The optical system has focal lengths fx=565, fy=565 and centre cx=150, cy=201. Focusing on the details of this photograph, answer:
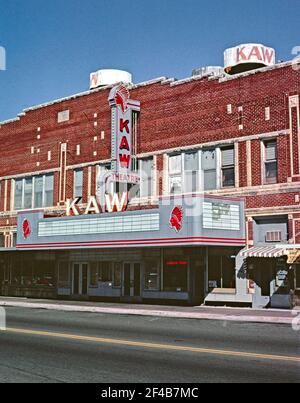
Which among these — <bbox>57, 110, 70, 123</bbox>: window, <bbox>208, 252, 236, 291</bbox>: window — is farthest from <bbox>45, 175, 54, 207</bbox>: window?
<bbox>208, 252, 236, 291</bbox>: window

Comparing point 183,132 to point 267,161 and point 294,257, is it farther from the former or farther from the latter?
point 294,257

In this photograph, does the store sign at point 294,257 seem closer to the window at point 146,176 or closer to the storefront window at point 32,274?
the window at point 146,176

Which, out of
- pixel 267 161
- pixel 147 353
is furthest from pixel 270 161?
pixel 147 353

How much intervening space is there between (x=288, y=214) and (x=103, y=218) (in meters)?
9.37

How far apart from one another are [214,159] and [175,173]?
2.53 metres

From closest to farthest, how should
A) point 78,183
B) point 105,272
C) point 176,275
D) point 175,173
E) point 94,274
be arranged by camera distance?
1. point 176,275
2. point 175,173
3. point 105,272
4. point 94,274
5. point 78,183

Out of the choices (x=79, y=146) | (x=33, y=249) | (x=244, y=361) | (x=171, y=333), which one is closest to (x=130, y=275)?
(x=33, y=249)

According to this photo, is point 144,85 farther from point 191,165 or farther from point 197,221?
point 197,221

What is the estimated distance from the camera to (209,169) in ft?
92.1

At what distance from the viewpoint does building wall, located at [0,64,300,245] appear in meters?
25.3

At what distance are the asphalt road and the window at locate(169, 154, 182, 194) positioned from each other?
1134 cm

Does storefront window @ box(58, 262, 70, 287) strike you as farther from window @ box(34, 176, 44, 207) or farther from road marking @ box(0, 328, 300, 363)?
road marking @ box(0, 328, 300, 363)

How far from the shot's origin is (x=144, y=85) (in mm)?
31141

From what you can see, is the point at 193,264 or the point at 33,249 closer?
the point at 193,264
